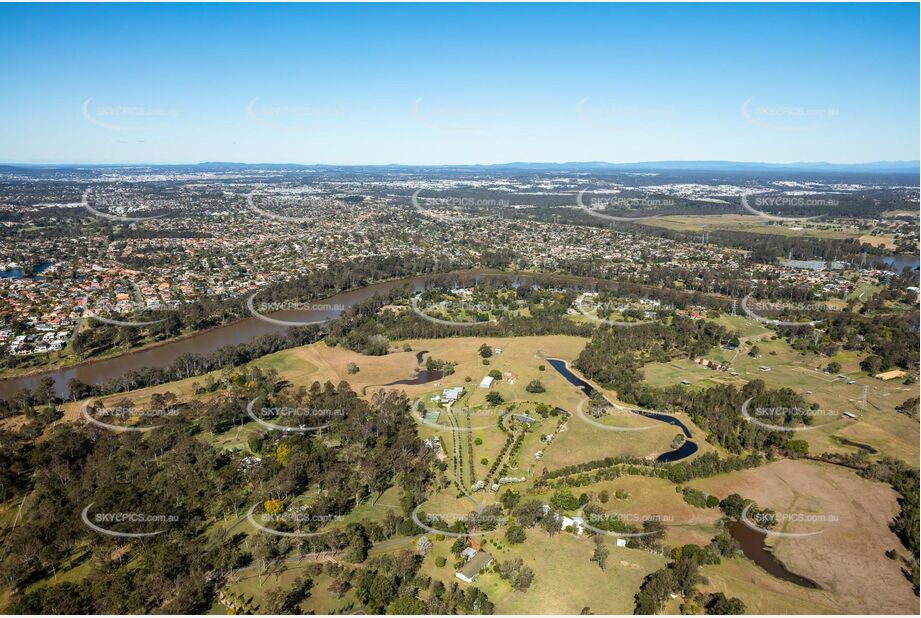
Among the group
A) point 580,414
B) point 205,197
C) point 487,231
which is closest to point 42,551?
point 580,414

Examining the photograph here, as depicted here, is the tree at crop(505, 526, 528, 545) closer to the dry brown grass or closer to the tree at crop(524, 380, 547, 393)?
the dry brown grass

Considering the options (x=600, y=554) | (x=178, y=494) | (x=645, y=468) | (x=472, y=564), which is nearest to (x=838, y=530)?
(x=645, y=468)

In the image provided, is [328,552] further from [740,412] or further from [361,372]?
[740,412]

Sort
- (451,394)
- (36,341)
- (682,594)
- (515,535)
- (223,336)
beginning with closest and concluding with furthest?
(682,594), (515,535), (451,394), (36,341), (223,336)

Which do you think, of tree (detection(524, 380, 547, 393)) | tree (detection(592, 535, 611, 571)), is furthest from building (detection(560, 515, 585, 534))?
tree (detection(524, 380, 547, 393))

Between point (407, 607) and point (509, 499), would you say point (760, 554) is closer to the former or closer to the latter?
point (509, 499)
